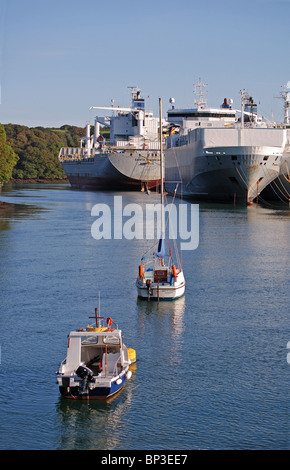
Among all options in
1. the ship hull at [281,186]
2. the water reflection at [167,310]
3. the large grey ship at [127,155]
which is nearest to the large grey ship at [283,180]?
the ship hull at [281,186]

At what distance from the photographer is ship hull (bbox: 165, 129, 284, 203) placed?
8106 centimetres

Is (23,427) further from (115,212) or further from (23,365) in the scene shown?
(115,212)

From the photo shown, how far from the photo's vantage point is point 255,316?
32.1 metres

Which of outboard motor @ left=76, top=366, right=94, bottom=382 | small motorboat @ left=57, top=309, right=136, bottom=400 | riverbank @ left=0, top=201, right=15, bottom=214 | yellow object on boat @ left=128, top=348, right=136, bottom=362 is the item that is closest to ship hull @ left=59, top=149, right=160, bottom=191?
riverbank @ left=0, top=201, right=15, bottom=214

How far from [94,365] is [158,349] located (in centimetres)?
365

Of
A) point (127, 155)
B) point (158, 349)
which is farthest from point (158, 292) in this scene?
point (127, 155)

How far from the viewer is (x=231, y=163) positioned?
81.5 m

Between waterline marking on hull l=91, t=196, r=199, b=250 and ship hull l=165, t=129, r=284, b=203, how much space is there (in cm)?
398

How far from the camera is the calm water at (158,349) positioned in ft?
66.4

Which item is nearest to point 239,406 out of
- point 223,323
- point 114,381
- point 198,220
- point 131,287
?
point 114,381

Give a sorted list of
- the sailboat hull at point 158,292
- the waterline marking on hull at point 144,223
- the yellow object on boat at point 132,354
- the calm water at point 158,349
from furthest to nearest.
Answer: the waterline marking on hull at point 144,223 < the sailboat hull at point 158,292 < the yellow object on boat at point 132,354 < the calm water at point 158,349

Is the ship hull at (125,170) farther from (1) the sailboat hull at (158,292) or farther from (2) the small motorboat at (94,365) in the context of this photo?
(2) the small motorboat at (94,365)

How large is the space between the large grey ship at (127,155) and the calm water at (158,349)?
8013 centimetres

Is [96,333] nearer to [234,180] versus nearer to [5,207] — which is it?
[234,180]
